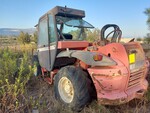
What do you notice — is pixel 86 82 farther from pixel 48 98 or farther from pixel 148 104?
pixel 148 104

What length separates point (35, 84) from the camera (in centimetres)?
553

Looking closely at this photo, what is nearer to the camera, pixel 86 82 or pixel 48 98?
pixel 86 82

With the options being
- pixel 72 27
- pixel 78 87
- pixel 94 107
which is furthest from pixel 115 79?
pixel 72 27

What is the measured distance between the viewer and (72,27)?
4973mm

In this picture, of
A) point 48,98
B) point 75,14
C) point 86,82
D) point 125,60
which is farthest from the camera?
point 75,14

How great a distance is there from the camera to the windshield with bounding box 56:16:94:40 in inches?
186

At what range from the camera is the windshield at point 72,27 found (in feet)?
15.5

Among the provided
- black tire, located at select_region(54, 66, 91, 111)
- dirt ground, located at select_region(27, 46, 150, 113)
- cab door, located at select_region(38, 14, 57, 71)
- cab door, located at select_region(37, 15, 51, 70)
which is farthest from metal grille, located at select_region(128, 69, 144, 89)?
cab door, located at select_region(37, 15, 51, 70)

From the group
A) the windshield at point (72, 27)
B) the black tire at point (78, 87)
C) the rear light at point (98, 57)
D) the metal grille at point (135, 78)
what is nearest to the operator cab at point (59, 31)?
the windshield at point (72, 27)

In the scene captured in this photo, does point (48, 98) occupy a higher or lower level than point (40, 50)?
lower

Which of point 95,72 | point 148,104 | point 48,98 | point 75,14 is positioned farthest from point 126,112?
point 75,14

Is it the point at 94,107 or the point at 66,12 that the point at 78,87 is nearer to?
the point at 94,107

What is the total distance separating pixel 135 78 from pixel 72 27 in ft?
7.00

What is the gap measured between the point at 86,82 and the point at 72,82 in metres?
0.27
